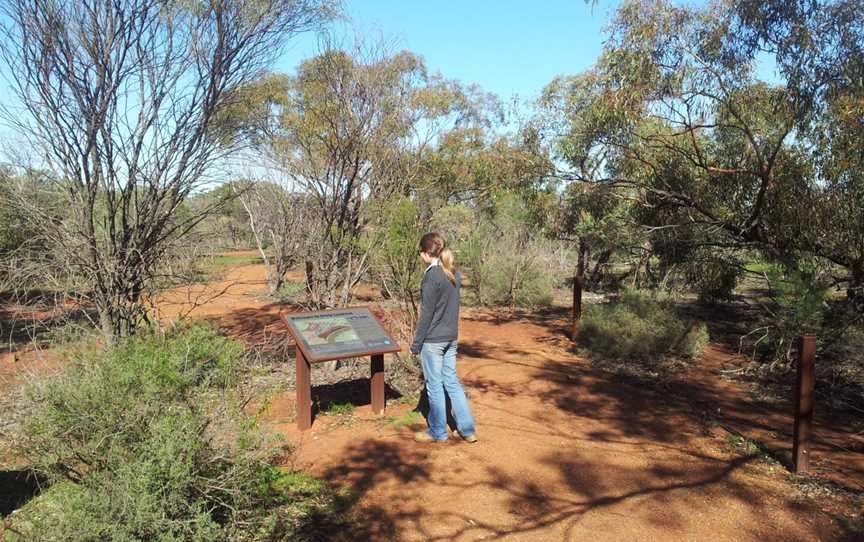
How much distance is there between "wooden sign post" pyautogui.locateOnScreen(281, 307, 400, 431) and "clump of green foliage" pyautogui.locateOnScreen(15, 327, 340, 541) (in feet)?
5.70

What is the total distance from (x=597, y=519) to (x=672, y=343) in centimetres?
556

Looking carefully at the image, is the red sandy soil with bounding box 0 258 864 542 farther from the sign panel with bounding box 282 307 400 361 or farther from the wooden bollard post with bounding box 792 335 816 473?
the sign panel with bounding box 282 307 400 361

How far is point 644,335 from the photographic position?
8.55 metres

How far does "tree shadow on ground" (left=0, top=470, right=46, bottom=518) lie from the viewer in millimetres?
3450

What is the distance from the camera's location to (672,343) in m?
8.66

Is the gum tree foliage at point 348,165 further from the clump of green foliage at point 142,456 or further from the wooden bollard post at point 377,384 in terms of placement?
the clump of green foliage at point 142,456

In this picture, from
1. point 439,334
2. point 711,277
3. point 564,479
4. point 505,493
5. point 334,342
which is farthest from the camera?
point 711,277

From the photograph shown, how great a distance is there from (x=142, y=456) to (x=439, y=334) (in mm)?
2392

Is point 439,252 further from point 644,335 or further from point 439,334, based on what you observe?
point 644,335

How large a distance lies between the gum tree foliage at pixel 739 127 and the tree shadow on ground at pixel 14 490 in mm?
7408

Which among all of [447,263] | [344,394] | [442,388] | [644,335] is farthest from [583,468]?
[644,335]

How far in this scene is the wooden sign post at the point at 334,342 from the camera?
518cm

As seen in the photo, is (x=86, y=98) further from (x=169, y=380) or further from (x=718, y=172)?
(x=718, y=172)

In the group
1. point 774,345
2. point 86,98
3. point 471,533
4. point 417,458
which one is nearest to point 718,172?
point 774,345
